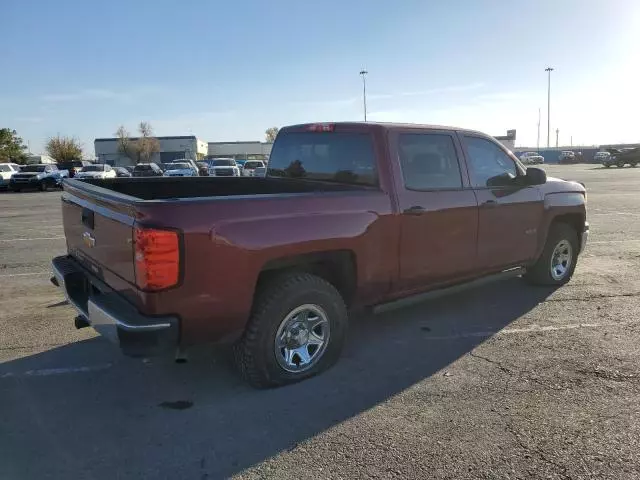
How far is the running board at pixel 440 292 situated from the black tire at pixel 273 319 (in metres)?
0.62

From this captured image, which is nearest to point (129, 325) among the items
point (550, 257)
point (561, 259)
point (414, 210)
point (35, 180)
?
point (414, 210)

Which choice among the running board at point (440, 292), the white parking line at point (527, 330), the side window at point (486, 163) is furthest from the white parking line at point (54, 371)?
the side window at point (486, 163)

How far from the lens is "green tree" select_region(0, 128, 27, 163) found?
6372 centimetres

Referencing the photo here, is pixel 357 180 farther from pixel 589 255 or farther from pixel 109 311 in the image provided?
pixel 589 255

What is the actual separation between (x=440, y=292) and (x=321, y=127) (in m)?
1.91

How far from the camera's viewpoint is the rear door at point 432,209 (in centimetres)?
446

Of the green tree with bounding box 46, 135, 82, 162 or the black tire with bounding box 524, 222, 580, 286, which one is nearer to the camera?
the black tire with bounding box 524, 222, 580, 286

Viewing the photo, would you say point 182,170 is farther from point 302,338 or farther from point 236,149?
point 236,149

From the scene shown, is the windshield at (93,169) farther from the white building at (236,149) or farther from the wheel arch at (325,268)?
the white building at (236,149)

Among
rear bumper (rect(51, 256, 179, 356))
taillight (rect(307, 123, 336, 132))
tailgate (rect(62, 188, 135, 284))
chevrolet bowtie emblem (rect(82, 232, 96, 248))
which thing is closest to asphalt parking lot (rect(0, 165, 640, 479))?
rear bumper (rect(51, 256, 179, 356))

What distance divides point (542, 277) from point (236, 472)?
477 centimetres

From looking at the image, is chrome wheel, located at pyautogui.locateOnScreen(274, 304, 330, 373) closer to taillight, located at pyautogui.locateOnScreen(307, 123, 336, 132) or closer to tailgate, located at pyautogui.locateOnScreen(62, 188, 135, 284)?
tailgate, located at pyautogui.locateOnScreen(62, 188, 135, 284)

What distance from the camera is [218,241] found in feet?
10.9

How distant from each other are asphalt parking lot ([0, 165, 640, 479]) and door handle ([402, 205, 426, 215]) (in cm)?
122
